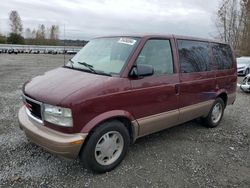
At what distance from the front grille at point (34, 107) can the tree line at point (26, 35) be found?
169 ft

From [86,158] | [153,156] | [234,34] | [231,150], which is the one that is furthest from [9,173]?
Answer: [234,34]

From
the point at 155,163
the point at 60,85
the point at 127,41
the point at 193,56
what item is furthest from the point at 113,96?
the point at 193,56

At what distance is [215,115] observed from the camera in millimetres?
5645

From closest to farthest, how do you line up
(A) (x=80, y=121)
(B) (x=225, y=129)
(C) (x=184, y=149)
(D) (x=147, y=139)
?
(A) (x=80, y=121) → (C) (x=184, y=149) → (D) (x=147, y=139) → (B) (x=225, y=129)

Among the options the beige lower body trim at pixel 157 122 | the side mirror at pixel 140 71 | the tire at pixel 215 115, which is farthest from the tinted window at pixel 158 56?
the tire at pixel 215 115

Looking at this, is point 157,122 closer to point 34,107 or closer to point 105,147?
point 105,147

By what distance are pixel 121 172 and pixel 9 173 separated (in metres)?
1.55

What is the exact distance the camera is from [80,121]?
3.12m

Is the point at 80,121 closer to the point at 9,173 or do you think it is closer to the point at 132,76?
the point at 132,76

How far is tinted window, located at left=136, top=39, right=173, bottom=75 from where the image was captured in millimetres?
3859

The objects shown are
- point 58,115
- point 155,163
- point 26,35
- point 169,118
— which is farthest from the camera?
point 26,35

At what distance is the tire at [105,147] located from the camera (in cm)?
330

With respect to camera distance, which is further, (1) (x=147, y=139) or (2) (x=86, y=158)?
(1) (x=147, y=139)

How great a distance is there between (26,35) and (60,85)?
6426cm
